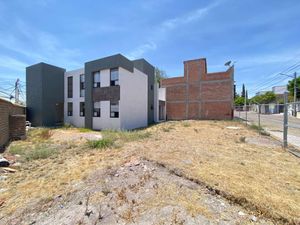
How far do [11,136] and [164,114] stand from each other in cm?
1953

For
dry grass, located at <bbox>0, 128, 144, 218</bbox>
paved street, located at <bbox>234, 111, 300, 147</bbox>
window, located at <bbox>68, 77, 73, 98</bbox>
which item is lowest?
dry grass, located at <bbox>0, 128, 144, 218</bbox>

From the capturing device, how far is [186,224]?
240cm

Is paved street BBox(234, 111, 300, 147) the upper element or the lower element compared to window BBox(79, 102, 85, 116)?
lower

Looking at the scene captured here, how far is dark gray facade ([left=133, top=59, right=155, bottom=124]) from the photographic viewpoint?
1880 cm

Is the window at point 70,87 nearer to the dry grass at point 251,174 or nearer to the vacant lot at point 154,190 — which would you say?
the vacant lot at point 154,190

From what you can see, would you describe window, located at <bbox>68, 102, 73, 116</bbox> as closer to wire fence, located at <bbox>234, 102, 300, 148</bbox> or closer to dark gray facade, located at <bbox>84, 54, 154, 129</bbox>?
dark gray facade, located at <bbox>84, 54, 154, 129</bbox>

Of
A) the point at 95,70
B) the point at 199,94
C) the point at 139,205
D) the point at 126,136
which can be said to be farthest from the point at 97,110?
the point at 199,94

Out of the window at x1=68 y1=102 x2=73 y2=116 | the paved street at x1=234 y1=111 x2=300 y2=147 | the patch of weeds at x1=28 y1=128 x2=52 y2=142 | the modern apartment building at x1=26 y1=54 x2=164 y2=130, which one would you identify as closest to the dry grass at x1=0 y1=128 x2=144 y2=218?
the patch of weeds at x1=28 y1=128 x2=52 y2=142

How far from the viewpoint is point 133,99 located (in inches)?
623

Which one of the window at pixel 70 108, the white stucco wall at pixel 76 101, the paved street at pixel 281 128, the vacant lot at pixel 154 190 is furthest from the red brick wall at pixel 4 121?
the paved street at pixel 281 128

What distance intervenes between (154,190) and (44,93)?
17.4 metres

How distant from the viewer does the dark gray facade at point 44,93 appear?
16.5 m

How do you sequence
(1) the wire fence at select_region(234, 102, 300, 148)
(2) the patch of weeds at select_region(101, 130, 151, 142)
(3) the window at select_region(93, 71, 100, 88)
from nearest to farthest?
(1) the wire fence at select_region(234, 102, 300, 148) < (2) the patch of weeds at select_region(101, 130, 151, 142) < (3) the window at select_region(93, 71, 100, 88)

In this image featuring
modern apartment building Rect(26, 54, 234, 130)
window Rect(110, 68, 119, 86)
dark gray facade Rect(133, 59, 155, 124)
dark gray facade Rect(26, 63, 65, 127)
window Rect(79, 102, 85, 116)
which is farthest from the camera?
dark gray facade Rect(133, 59, 155, 124)
